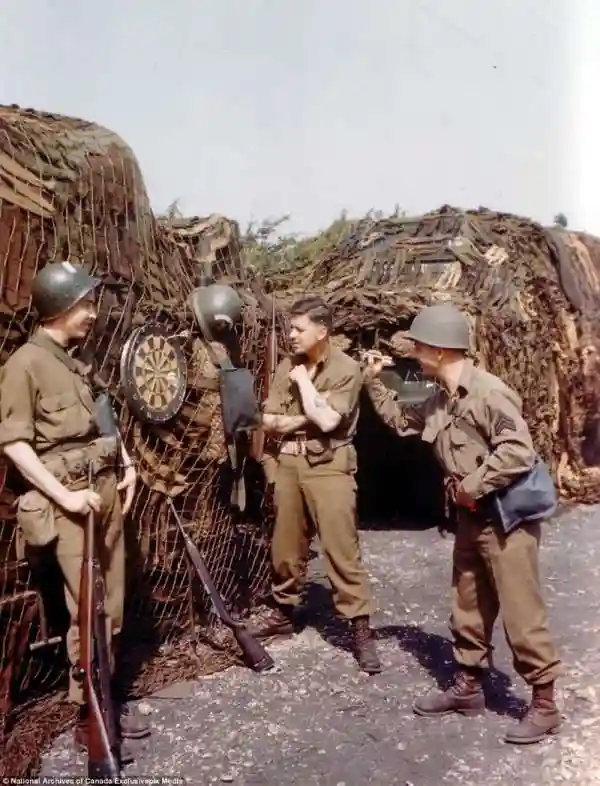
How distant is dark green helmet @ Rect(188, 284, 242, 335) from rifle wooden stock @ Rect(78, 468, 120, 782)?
6.39 feet

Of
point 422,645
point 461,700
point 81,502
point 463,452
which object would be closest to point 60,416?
point 81,502

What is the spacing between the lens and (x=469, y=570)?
4.96m

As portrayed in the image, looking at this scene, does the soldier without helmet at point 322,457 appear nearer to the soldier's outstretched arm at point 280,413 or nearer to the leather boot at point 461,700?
the soldier's outstretched arm at point 280,413

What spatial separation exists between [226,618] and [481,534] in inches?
69.5

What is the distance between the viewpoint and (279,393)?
6.06 meters

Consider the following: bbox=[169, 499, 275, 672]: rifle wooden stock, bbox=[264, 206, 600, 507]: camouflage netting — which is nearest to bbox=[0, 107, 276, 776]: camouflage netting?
bbox=[169, 499, 275, 672]: rifle wooden stock

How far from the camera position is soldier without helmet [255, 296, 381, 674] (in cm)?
579

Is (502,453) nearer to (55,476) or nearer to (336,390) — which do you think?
(336,390)

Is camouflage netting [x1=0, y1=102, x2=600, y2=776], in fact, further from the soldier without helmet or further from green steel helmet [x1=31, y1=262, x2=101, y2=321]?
the soldier without helmet

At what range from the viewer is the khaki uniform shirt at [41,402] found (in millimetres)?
4242

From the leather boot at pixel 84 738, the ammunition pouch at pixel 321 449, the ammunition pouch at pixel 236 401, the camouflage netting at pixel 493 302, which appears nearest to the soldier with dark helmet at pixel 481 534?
the ammunition pouch at pixel 321 449

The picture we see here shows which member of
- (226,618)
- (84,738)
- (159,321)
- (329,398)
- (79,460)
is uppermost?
(159,321)

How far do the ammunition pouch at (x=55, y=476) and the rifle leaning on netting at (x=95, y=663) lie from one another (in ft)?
0.19

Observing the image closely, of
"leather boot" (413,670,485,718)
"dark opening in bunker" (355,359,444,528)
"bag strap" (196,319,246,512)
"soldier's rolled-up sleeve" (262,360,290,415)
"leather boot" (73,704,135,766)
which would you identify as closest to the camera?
"leather boot" (73,704,135,766)
